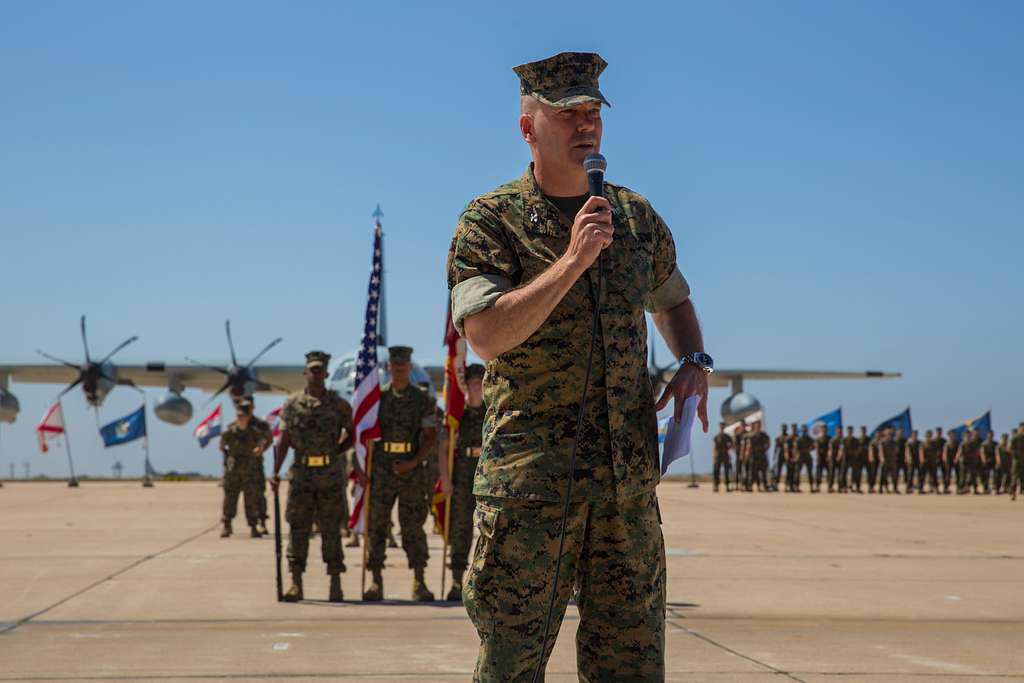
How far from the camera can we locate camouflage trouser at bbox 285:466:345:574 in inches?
359

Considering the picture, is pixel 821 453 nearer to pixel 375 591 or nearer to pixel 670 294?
pixel 375 591

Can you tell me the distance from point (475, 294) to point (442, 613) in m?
5.94

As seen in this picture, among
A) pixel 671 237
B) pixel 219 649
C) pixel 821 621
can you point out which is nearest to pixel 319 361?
pixel 219 649

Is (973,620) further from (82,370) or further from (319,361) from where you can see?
(82,370)

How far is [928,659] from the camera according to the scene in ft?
20.2

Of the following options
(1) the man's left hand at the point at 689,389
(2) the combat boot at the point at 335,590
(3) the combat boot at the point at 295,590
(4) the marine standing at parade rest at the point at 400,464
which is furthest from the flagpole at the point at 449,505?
(1) the man's left hand at the point at 689,389

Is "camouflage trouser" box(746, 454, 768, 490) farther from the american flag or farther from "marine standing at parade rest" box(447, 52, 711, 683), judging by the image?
"marine standing at parade rest" box(447, 52, 711, 683)

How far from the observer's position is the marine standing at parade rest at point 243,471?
15.7m

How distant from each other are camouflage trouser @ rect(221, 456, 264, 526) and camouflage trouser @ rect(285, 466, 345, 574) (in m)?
6.80

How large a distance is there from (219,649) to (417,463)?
3.11 m

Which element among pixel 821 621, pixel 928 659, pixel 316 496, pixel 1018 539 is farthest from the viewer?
pixel 1018 539

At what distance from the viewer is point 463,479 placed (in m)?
10.0

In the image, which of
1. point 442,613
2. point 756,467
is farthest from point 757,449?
point 442,613

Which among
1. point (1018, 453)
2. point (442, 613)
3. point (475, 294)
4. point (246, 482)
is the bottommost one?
point (442, 613)
